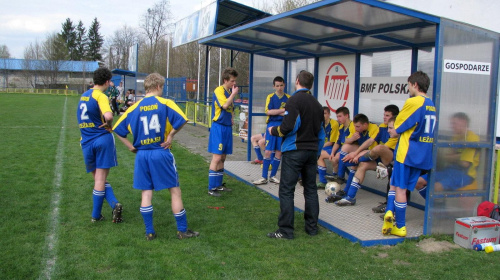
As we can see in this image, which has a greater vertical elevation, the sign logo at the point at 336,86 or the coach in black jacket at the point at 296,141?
the sign logo at the point at 336,86

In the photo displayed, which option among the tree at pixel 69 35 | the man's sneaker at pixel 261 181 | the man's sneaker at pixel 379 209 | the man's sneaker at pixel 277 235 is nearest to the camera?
the man's sneaker at pixel 277 235

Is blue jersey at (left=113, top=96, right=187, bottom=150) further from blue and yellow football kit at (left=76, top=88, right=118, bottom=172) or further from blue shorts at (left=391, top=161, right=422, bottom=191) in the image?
blue shorts at (left=391, top=161, right=422, bottom=191)

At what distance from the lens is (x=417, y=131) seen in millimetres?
4504

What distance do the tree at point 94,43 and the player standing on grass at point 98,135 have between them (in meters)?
90.8

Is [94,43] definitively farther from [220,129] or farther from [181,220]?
[181,220]

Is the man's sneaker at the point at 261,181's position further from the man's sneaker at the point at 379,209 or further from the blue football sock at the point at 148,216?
the blue football sock at the point at 148,216

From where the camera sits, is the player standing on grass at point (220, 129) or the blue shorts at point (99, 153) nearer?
the blue shorts at point (99, 153)

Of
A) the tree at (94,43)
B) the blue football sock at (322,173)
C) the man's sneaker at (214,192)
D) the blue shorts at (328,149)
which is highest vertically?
the tree at (94,43)

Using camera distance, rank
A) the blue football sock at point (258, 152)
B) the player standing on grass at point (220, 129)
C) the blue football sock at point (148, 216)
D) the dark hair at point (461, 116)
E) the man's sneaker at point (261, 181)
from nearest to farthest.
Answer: the blue football sock at point (148, 216)
the dark hair at point (461, 116)
the player standing on grass at point (220, 129)
the man's sneaker at point (261, 181)
the blue football sock at point (258, 152)

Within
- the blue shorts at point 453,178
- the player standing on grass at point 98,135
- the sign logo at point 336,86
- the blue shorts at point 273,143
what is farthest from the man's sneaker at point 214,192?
the blue shorts at point 453,178

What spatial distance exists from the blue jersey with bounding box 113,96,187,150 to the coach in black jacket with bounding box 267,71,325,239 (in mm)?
1187

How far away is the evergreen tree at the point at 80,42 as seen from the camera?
8919 centimetres

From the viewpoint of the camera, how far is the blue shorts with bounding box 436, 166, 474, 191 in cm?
481

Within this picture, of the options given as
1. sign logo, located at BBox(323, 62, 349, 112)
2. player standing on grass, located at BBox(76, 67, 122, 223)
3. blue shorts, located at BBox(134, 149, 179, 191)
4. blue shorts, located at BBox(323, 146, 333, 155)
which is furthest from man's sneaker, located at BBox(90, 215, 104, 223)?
sign logo, located at BBox(323, 62, 349, 112)
